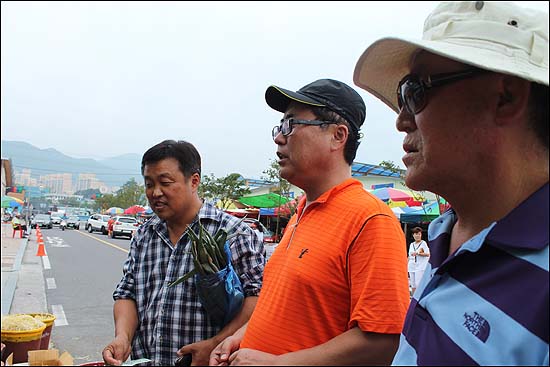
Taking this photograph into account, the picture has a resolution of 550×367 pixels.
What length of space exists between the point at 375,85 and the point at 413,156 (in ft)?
1.56

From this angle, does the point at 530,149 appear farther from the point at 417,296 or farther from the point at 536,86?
the point at 417,296

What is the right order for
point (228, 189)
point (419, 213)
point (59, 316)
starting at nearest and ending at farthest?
point (59, 316), point (419, 213), point (228, 189)

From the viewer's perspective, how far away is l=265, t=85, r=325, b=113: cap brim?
6.92ft

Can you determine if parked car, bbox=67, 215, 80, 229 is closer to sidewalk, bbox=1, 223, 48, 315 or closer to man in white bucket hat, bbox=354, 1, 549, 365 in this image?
sidewalk, bbox=1, 223, 48, 315

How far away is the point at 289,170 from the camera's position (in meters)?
2.15

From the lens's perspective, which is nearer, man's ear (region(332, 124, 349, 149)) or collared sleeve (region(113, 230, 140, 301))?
man's ear (region(332, 124, 349, 149))

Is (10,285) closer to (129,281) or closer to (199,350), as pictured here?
(129,281)

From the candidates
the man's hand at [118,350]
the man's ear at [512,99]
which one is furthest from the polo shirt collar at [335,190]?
the man's hand at [118,350]

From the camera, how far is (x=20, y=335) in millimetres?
3391

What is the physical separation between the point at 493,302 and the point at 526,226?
7.6 inches

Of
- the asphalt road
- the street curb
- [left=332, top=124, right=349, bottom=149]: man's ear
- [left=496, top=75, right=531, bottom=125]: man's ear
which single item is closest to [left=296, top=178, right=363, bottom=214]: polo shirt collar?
[left=332, top=124, right=349, bottom=149]: man's ear

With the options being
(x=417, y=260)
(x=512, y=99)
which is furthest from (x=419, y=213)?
(x=512, y=99)

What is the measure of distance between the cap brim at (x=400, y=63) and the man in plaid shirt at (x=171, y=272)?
1234 millimetres

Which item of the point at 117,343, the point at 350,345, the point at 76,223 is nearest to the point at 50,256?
the point at 117,343
